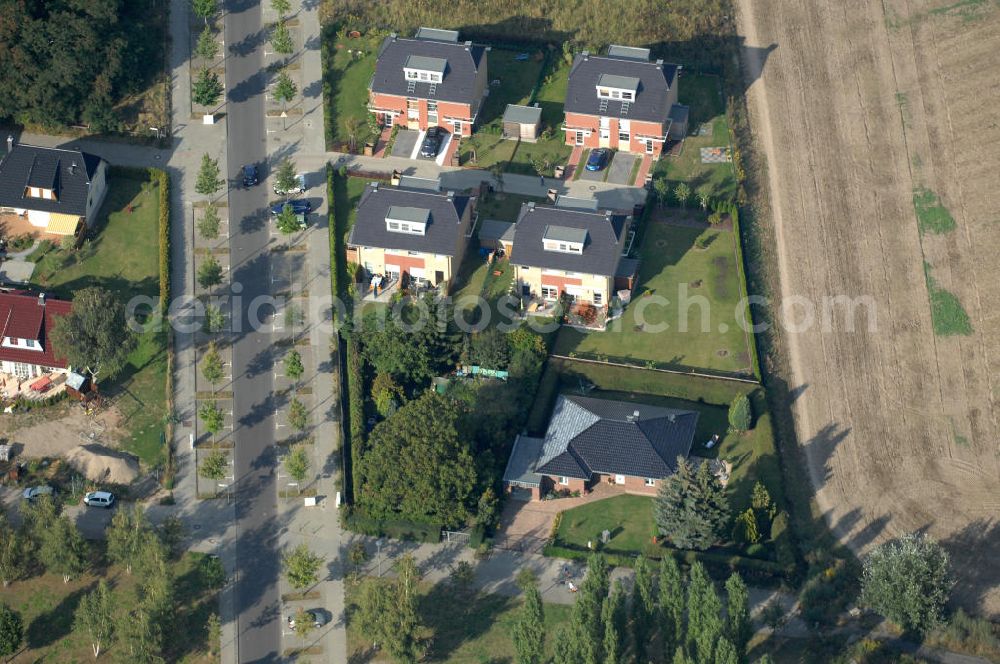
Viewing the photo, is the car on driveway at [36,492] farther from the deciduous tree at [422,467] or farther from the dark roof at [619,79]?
the dark roof at [619,79]

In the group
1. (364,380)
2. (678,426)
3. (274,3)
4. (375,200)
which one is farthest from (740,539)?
(274,3)

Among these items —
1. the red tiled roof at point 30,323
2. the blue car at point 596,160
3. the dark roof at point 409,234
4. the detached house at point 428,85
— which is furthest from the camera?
the detached house at point 428,85

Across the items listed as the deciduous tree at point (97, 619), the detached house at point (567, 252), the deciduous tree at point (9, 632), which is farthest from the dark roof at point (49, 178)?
the deciduous tree at point (9, 632)

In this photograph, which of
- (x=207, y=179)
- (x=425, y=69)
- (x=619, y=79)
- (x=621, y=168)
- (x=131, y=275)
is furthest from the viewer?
(x=425, y=69)

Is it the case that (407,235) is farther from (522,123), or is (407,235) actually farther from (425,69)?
(425,69)

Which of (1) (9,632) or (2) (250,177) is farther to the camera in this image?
(2) (250,177)

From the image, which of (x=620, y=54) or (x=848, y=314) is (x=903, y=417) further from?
(x=620, y=54)

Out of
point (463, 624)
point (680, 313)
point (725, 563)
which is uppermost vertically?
point (680, 313)

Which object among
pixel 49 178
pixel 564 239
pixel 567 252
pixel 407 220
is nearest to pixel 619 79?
pixel 564 239
